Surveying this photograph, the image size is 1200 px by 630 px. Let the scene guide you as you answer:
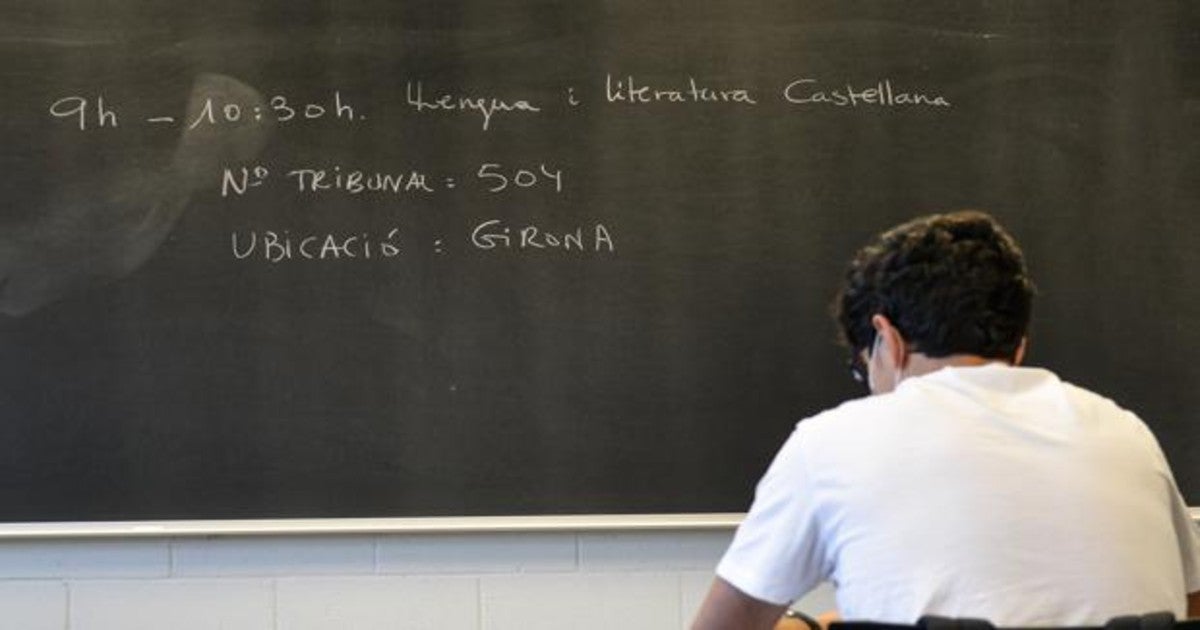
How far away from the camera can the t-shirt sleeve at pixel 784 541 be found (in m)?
1.39

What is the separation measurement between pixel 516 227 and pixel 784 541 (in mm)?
1355

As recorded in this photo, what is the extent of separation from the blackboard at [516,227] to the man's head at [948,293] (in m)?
1.14

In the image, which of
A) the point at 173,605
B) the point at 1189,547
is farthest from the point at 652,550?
the point at 1189,547

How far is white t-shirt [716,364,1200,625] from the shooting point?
133cm

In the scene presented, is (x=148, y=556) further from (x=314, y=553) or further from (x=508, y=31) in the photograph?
(x=508, y=31)

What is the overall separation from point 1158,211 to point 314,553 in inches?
70.9

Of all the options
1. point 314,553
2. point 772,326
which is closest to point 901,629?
point 772,326

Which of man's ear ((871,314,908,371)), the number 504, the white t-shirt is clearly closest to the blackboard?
the number 504

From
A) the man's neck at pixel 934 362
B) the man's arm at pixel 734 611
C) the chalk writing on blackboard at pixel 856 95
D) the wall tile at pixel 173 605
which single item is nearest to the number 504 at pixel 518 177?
the chalk writing on blackboard at pixel 856 95

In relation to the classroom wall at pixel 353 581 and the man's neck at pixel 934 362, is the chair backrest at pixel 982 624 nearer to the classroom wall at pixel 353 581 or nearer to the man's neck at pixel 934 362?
the man's neck at pixel 934 362

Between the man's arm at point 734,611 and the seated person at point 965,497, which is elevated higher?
the seated person at point 965,497

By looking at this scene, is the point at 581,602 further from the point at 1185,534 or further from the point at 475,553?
the point at 1185,534

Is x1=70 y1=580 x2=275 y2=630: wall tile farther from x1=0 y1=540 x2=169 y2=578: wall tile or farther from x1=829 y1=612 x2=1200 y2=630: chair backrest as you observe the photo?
x1=829 y1=612 x2=1200 y2=630: chair backrest

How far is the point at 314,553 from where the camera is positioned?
8.64 feet
